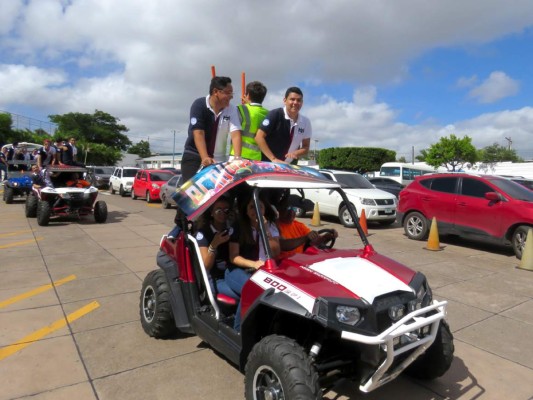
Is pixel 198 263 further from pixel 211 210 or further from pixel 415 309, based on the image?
pixel 415 309

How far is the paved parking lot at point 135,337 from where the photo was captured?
3.19m

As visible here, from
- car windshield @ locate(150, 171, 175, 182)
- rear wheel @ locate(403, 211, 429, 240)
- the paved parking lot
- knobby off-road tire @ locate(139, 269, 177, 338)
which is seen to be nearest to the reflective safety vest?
knobby off-road tire @ locate(139, 269, 177, 338)

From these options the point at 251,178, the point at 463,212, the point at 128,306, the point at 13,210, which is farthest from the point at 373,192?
the point at 13,210

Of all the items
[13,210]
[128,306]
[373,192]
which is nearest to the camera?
[128,306]

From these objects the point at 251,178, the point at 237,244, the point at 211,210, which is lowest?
the point at 237,244

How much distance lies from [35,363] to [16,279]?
298cm

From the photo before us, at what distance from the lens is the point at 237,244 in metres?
3.40

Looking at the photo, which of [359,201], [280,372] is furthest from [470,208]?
[280,372]

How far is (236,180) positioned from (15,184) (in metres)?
16.3

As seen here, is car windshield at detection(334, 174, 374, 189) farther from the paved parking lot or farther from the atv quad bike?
the atv quad bike

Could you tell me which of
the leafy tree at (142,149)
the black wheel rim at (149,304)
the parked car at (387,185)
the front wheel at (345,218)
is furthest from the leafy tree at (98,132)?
the black wheel rim at (149,304)

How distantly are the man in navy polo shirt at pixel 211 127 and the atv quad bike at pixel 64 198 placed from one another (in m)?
7.94

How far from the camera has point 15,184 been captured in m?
16.2

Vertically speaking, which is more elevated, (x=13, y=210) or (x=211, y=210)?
(x=211, y=210)
